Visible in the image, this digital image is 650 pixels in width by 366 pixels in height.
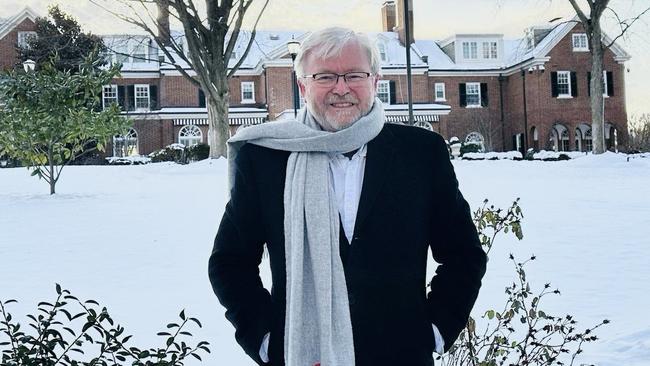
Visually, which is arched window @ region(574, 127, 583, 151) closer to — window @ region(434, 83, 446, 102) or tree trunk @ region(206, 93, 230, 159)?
window @ region(434, 83, 446, 102)

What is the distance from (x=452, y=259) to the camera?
261cm

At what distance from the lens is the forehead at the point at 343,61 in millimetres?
2494

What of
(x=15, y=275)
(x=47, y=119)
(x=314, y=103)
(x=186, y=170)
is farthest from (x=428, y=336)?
(x=186, y=170)

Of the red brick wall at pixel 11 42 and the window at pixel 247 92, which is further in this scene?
the window at pixel 247 92

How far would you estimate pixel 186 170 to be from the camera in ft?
68.2

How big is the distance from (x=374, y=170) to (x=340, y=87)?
0.31 m

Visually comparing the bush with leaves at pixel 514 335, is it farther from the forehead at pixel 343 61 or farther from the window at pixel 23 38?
the window at pixel 23 38

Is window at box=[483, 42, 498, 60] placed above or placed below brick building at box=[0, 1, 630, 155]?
above

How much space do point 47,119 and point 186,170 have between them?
6303mm

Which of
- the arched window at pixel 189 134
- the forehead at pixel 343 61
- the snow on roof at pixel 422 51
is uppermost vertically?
the snow on roof at pixel 422 51

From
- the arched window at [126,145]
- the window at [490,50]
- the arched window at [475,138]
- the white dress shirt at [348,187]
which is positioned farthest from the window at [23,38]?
the white dress shirt at [348,187]

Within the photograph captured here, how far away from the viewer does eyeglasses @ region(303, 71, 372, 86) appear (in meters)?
2.51

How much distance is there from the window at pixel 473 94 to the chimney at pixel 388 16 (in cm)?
632

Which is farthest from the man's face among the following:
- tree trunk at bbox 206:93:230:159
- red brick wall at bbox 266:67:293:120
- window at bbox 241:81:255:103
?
window at bbox 241:81:255:103
